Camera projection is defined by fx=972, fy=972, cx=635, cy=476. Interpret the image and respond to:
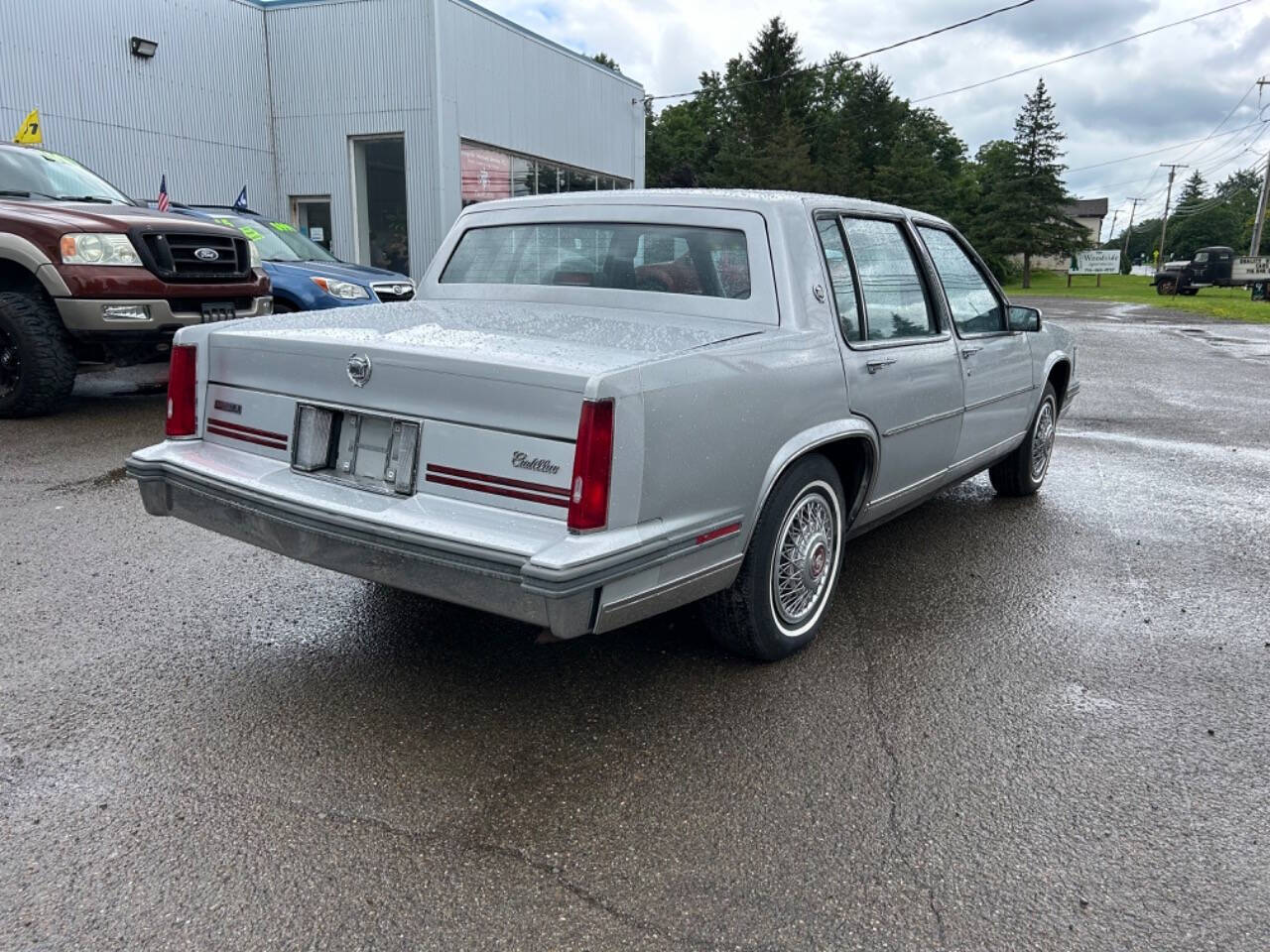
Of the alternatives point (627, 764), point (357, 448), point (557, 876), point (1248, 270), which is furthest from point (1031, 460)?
point (1248, 270)

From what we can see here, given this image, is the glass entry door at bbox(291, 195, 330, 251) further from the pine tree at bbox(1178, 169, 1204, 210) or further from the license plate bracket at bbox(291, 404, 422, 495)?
the pine tree at bbox(1178, 169, 1204, 210)

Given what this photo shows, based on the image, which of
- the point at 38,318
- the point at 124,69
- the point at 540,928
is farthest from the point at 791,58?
the point at 540,928

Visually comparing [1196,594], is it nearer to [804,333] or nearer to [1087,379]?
[804,333]

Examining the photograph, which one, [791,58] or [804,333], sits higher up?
[791,58]

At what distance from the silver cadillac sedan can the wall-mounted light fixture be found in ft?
50.6

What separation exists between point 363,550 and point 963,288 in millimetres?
3366

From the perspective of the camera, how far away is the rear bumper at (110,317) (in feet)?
24.2

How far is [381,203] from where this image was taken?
19.7 m

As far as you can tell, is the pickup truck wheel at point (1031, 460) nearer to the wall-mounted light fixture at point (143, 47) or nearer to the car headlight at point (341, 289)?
the car headlight at point (341, 289)

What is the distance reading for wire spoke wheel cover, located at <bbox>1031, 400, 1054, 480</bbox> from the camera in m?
6.00

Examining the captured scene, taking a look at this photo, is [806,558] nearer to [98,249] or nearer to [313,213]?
[98,249]

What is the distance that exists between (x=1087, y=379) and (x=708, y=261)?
9980mm

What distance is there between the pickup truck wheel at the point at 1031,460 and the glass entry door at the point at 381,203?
15.7 metres

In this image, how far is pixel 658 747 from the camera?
298cm
